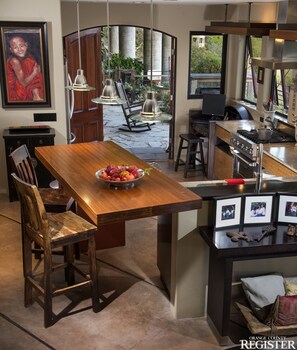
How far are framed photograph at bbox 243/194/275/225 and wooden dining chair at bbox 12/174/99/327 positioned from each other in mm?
1192

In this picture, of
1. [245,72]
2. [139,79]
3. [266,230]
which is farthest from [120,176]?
[139,79]

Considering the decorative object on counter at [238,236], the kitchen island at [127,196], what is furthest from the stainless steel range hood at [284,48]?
the decorative object on counter at [238,236]

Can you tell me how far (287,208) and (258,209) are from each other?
0.71 ft

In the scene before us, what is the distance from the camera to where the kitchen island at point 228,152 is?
17.4 ft

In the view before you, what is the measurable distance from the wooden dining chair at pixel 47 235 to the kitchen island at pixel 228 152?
229cm

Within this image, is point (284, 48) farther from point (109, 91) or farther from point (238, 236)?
point (238, 236)

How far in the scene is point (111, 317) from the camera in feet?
13.2

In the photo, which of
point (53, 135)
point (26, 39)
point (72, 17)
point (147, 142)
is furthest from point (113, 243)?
point (147, 142)

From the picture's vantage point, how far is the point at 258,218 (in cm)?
368

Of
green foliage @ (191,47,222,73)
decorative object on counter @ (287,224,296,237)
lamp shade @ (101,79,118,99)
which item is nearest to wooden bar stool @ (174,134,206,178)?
green foliage @ (191,47,222,73)

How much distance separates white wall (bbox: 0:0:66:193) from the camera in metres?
6.26

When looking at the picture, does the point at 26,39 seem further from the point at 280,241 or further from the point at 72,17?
the point at 280,241

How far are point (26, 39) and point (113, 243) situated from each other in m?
2.93

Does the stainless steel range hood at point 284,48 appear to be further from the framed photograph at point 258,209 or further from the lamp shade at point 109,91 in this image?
the framed photograph at point 258,209
